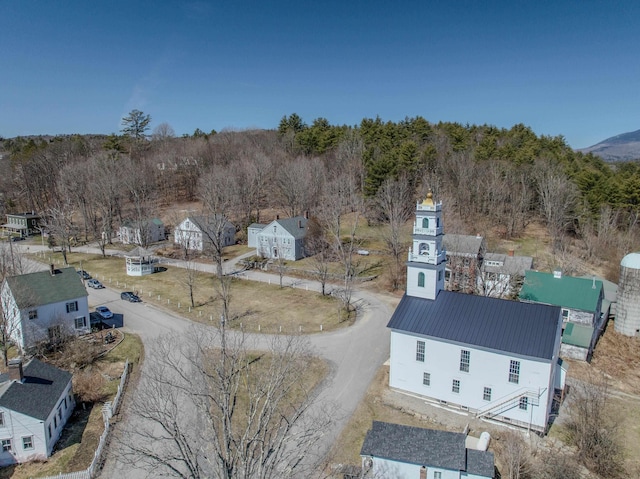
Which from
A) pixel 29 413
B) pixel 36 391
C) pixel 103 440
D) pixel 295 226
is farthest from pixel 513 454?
pixel 295 226

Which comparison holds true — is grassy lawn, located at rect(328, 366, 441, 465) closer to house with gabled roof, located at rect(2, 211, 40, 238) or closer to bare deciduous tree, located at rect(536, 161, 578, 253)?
bare deciduous tree, located at rect(536, 161, 578, 253)

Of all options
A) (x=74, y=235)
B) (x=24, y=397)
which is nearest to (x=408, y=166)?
(x=74, y=235)

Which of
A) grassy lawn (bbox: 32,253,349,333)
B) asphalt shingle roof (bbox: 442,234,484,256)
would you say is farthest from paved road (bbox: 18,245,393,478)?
asphalt shingle roof (bbox: 442,234,484,256)

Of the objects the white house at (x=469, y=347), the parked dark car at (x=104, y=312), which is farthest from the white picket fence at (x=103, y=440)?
the white house at (x=469, y=347)

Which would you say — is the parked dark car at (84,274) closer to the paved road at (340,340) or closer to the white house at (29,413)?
the paved road at (340,340)

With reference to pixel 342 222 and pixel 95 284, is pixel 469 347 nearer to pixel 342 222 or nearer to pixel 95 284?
pixel 95 284

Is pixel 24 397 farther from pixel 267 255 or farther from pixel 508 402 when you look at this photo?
pixel 267 255
